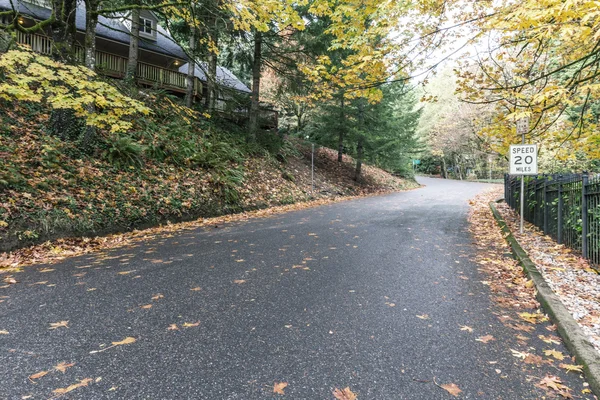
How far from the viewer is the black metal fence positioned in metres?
5.04

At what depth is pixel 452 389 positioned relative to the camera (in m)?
2.22

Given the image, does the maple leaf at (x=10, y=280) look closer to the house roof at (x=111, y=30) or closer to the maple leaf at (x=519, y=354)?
the maple leaf at (x=519, y=354)

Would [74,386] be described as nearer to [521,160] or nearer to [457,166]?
[521,160]

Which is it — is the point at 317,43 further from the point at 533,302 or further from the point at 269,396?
the point at 269,396

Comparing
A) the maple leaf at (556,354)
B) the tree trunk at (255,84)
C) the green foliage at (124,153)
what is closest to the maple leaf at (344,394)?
the maple leaf at (556,354)

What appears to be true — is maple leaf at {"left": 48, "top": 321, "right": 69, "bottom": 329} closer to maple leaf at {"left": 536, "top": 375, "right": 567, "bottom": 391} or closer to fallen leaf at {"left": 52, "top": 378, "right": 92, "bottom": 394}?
fallen leaf at {"left": 52, "top": 378, "right": 92, "bottom": 394}

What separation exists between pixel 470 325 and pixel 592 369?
0.93 meters

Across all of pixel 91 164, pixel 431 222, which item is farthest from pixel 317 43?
pixel 91 164

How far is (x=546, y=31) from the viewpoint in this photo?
405 centimetres

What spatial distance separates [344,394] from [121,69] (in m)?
18.3

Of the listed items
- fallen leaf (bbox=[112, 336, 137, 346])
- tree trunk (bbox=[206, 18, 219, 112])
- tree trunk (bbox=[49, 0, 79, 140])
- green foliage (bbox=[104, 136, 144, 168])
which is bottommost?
fallen leaf (bbox=[112, 336, 137, 346])

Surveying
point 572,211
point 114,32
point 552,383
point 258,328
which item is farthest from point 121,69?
point 552,383

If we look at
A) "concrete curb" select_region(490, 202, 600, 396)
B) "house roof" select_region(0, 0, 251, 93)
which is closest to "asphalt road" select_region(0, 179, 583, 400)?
"concrete curb" select_region(490, 202, 600, 396)

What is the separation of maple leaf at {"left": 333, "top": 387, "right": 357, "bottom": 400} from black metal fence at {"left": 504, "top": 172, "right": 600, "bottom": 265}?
5.12m
